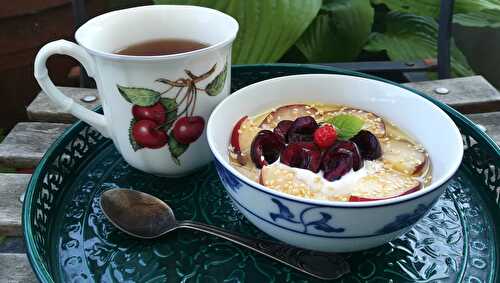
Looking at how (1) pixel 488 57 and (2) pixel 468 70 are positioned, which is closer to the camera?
(2) pixel 468 70

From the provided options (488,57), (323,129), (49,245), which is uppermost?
(323,129)

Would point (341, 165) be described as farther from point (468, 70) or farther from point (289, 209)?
point (468, 70)

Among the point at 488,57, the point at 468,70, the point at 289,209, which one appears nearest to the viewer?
the point at 289,209

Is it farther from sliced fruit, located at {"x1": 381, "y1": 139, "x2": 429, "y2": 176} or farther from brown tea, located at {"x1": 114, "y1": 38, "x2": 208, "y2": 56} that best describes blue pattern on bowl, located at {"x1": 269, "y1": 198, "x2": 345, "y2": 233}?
brown tea, located at {"x1": 114, "y1": 38, "x2": 208, "y2": 56}

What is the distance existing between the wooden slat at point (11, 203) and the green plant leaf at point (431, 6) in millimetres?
865

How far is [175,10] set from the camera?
2.00ft

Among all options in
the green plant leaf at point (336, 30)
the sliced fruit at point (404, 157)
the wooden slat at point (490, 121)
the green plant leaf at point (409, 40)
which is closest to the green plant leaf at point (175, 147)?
the sliced fruit at point (404, 157)

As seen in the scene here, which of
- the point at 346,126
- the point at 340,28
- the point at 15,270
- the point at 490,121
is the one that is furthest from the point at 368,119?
the point at 340,28

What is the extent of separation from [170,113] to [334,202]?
0.20 m

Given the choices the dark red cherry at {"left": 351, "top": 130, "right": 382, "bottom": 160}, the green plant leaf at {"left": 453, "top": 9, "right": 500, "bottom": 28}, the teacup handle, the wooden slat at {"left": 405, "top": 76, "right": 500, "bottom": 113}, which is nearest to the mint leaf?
the dark red cherry at {"left": 351, "top": 130, "right": 382, "bottom": 160}

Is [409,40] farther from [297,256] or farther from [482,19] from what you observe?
[297,256]

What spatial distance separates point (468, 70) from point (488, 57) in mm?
297

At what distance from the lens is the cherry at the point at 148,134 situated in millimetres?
513

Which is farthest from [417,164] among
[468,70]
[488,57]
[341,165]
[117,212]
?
[488,57]
